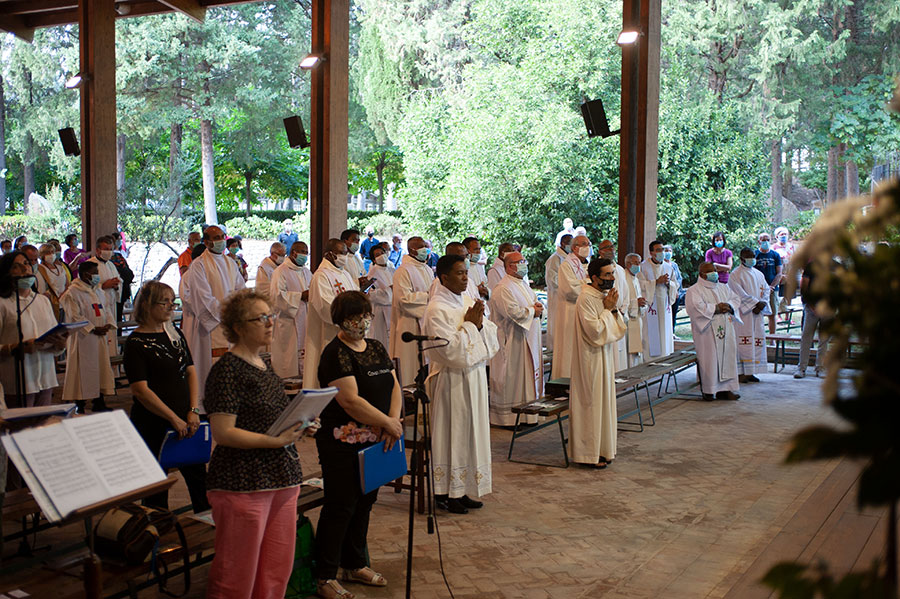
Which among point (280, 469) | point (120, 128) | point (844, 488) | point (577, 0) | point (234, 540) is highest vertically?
point (577, 0)

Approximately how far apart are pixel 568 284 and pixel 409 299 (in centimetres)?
205

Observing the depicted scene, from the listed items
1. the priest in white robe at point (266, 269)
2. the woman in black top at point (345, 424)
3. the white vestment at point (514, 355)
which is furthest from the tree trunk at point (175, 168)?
the woman in black top at point (345, 424)

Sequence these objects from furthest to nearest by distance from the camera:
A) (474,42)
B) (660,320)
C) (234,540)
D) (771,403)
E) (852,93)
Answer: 1. (474,42)
2. (852,93)
3. (660,320)
4. (771,403)
5. (234,540)

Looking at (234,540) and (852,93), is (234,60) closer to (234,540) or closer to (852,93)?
(852,93)

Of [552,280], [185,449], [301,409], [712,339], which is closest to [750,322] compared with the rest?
[712,339]

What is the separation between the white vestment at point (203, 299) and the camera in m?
10.3

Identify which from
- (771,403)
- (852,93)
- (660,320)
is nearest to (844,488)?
(771,403)

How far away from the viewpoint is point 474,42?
1137 inches

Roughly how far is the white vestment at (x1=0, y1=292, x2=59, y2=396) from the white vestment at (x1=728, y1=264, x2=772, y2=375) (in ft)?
29.7

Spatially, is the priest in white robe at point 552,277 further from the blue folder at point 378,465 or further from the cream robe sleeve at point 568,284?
the blue folder at point 378,465

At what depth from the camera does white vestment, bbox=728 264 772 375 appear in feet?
43.3

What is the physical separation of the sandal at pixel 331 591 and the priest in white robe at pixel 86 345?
241 inches

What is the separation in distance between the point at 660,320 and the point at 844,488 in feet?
21.9

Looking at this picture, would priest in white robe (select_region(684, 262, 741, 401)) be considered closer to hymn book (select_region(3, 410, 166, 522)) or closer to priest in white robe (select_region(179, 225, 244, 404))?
priest in white robe (select_region(179, 225, 244, 404))
